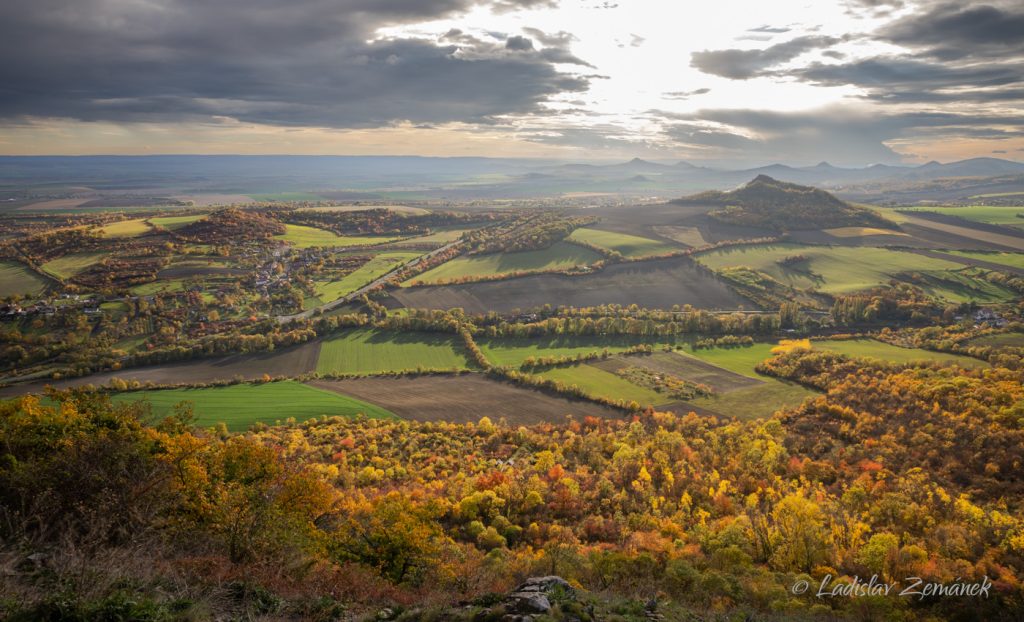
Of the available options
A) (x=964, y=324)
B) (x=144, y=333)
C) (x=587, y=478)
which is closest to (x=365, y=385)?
(x=587, y=478)

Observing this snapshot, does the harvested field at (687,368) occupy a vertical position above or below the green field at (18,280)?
below

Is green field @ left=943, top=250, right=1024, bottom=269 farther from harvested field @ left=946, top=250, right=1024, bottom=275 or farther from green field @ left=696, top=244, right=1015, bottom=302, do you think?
green field @ left=696, top=244, right=1015, bottom=302

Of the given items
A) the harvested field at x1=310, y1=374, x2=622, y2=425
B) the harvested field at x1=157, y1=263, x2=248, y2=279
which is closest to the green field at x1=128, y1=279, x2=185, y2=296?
the harvested field at x1=157, y1=263, x2=248, y2=279

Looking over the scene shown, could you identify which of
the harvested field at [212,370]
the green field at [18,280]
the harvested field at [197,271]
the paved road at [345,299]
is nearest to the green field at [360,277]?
the paved road at [345,299]

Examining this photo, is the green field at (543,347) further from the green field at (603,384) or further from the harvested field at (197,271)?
the harvested field at (197,271)

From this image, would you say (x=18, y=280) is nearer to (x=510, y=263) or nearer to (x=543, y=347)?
(x=510, y=263)

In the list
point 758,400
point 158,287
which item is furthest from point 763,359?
point 158,287
